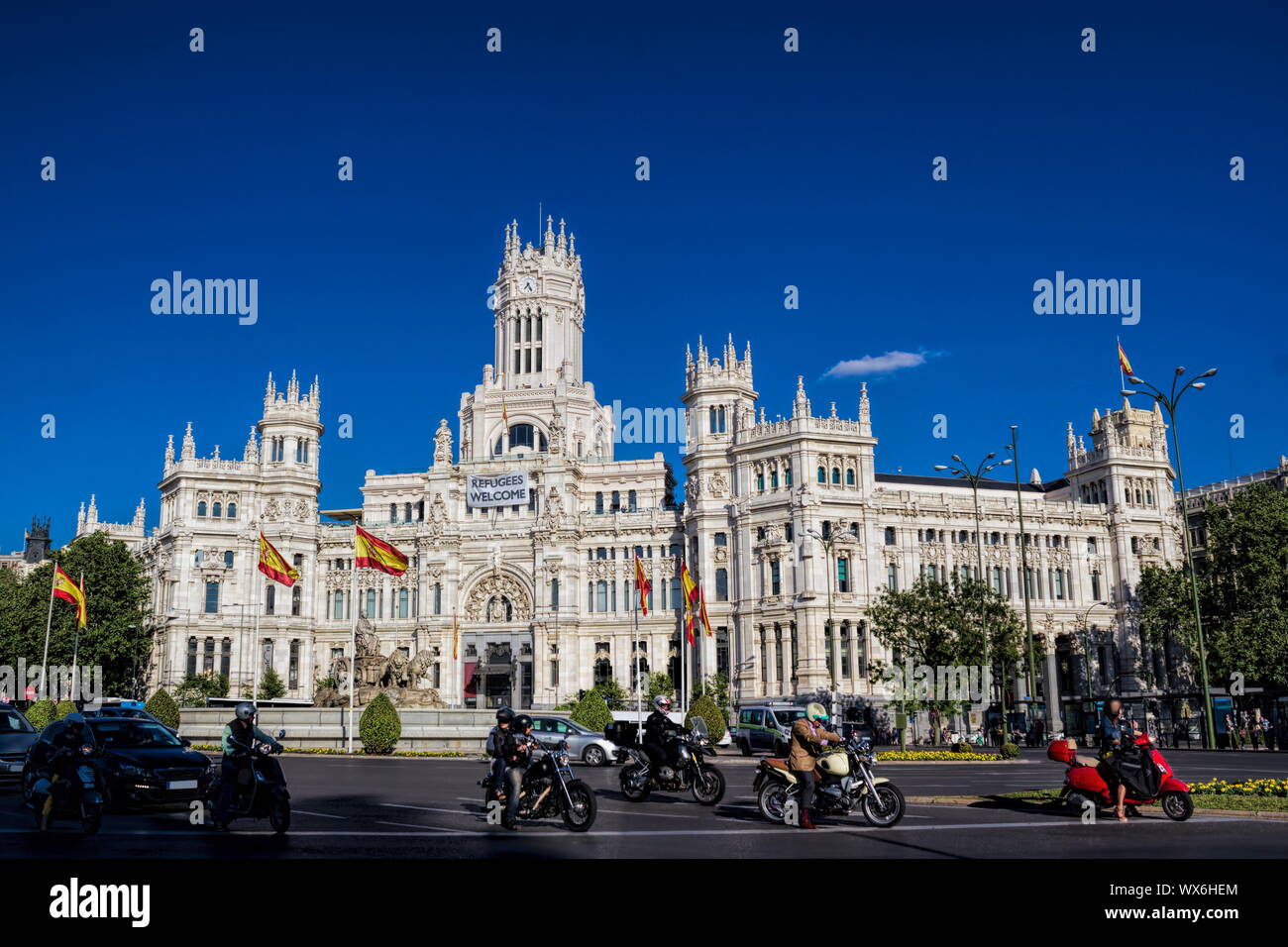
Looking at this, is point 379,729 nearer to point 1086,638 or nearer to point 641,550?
point 641,550

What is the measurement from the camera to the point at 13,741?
80.0ft

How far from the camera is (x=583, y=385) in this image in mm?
104188

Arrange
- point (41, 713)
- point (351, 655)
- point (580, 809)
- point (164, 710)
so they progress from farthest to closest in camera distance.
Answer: point (351, 655)
point (41, 713)
point (164, 710)
point (580, 809)

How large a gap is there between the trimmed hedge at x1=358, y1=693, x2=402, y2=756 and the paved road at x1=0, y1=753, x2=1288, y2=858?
1980cm

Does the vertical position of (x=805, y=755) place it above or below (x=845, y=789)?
above

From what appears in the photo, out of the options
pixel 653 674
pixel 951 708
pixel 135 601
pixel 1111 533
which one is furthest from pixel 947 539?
pixel 135 601

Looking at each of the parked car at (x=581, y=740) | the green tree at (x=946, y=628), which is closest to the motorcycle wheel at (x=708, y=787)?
the parked car at (x=581, y=740)

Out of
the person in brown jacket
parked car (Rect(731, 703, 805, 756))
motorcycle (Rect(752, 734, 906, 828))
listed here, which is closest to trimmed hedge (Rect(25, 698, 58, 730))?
parked car (Rect(731, 703, 805, 756))

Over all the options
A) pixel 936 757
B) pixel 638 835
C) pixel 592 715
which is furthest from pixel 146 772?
pixel 936 757

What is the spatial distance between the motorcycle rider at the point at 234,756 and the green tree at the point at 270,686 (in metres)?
72.9

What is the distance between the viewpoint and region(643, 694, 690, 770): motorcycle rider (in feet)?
72.1

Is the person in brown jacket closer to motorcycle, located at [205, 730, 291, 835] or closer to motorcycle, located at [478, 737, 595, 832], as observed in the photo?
motorcycle, located at [478, 737, 595, 832]

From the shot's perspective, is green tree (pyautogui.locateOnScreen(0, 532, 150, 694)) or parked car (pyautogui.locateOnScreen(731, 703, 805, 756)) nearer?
parked car (pyautogui.locateOnScreen(731, 703, 805, 756))

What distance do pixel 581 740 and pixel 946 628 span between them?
960 inches
